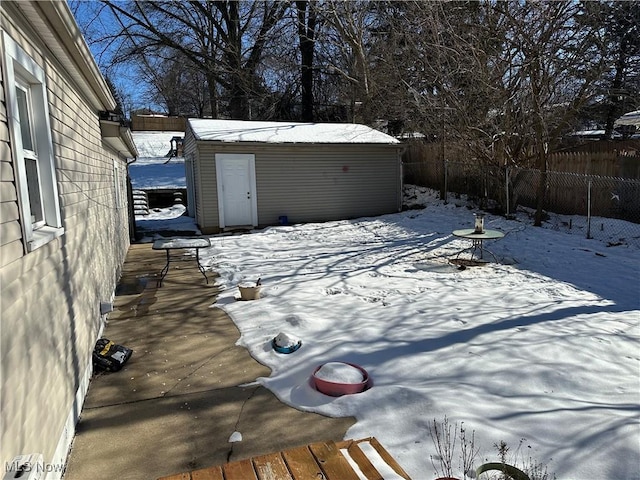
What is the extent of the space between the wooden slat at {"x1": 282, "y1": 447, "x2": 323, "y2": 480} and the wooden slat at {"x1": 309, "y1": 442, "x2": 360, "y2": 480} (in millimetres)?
31

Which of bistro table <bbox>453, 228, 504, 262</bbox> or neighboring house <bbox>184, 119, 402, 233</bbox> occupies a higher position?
neighboring house <bbox>184, 119, 402, 233</bbox>

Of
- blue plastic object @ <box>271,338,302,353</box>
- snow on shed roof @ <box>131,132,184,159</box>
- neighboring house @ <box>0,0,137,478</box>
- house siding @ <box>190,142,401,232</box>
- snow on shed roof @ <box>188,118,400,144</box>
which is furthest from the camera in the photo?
snow on shed roof @ <box>131,132,184,159</box>

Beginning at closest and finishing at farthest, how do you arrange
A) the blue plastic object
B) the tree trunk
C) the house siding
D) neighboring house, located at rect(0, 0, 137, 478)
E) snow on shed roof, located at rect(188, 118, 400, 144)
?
neighboring house, located at rect(0, 0, 137, 478) < the blue plastic object < the house siding < snow on shed roof, located at rect(188, 118, 400, 144) < the tree trunk

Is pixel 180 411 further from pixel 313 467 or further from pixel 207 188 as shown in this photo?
pixel 207 188

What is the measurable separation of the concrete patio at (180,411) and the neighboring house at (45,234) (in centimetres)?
20

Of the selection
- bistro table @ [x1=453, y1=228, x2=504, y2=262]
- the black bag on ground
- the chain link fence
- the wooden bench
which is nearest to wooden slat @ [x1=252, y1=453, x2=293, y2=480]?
the wooden bench

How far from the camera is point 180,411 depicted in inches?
121

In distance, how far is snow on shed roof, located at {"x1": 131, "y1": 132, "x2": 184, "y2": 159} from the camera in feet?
93.3

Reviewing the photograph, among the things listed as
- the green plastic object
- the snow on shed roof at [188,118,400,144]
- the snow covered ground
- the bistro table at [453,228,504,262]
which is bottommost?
the snow covered ground

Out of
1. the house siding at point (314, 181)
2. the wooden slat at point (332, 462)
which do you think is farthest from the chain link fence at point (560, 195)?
the wooden slat at point (332, 462)

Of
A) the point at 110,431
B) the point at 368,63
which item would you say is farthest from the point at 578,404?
the point at 368,63

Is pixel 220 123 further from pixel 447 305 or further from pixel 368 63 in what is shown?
pixel 447 305

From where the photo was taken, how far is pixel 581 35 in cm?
995

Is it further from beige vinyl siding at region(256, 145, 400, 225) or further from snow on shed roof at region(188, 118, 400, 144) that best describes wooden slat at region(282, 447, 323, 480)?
beige vinyl siding at region(256, 145, 400, 225)
